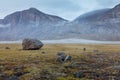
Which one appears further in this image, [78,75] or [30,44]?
[30,44]

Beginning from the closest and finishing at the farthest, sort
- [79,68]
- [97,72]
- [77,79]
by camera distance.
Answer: [77,79]
[97,72]
[79,68]

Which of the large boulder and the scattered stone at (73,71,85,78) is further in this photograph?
the large boulder

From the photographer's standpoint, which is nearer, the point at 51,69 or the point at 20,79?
the point at 20,79

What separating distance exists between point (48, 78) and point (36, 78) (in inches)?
50.8

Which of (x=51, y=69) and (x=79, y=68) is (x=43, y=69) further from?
(x=79, y=68)

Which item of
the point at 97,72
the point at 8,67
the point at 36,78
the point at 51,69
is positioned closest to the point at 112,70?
the point at 97,72

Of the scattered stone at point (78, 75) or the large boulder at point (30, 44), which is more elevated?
the large boulder at point (30, 44)

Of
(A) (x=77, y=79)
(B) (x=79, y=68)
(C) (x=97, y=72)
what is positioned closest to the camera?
(A) (x=77, y=79)

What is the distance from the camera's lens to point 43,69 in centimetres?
3828

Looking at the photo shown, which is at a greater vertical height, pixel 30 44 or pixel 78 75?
pixel 30 44

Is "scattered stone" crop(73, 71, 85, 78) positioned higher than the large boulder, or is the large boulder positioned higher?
the large boulder

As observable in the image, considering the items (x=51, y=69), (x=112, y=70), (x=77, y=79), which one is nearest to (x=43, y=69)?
(x=51, y=69)

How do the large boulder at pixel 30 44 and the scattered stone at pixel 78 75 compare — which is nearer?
the scattered stone at pixel 78 75

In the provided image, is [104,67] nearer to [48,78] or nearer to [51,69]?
[51,69]
